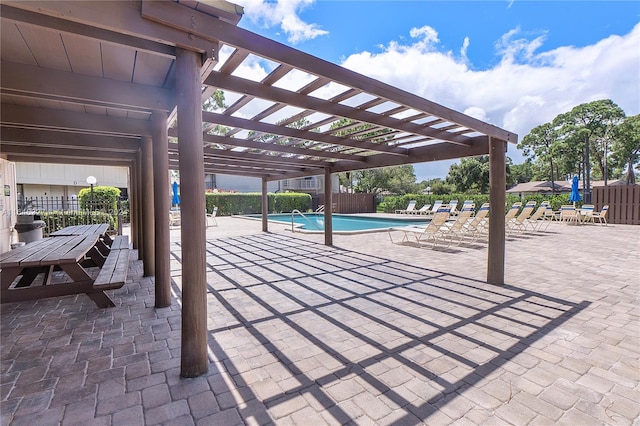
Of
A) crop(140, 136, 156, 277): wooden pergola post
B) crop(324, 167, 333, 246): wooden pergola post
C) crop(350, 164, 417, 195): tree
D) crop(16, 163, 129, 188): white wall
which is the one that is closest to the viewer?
crop(140, 136, 156, 277): wooden pergola post

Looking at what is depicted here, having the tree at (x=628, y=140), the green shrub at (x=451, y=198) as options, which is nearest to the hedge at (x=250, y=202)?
the green shrub at (x=451, y=198)

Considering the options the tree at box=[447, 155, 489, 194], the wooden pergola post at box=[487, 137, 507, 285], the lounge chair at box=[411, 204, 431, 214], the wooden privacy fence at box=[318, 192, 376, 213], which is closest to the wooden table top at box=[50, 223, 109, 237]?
the wooden pergola post at box=[487, 137, 507, 285]

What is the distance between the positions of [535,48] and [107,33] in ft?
86.9

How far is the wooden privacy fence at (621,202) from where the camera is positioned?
45.9 feet

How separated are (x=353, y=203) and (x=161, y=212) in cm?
2151

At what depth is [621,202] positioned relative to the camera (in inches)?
567

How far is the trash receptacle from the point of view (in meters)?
7.80

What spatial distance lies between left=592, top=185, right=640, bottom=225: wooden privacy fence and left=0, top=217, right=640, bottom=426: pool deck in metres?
12.9

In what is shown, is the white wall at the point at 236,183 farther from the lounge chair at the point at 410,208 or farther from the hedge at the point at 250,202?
the lounge chair at the point at 410,208

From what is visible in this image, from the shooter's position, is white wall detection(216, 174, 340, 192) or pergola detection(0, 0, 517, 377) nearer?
pergola detection(0, 0, 517, 377)

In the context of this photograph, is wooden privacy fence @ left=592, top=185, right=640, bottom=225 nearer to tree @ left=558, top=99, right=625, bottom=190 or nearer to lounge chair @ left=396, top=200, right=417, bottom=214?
lounge chair @ left=396, top=200, right=417, bottom=214

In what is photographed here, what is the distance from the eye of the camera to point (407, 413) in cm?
194

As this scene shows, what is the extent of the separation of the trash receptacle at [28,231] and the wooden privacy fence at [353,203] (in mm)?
17337

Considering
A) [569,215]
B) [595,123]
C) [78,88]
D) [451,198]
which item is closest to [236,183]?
[451,198]
